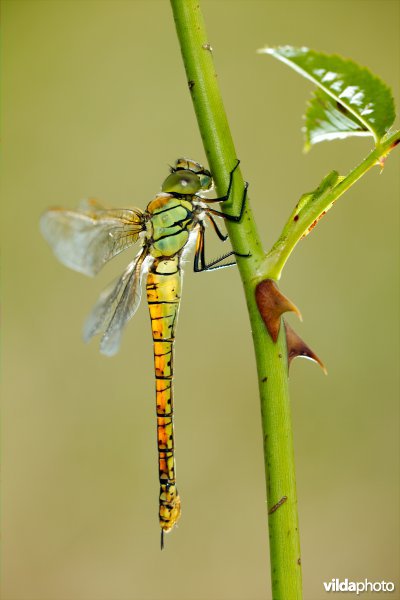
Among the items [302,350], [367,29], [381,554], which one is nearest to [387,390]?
[381,554]

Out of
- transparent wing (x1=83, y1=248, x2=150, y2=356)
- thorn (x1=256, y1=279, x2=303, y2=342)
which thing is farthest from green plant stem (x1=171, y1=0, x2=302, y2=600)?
transparent wing (x1=83, y1=248, x2=150, y2=356)

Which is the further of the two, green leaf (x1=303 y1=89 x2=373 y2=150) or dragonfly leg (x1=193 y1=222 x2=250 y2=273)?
dragonfly leg (x1=193 y1=222 x2=250 y2=273)

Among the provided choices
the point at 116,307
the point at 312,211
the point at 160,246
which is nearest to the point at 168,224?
the point at 160,246

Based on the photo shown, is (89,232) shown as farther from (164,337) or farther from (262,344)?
(262,344)

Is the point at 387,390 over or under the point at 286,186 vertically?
under

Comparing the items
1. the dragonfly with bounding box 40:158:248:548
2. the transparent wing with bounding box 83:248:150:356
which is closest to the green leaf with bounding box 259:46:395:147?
the dragonfly with bounding box 40:158:248:548

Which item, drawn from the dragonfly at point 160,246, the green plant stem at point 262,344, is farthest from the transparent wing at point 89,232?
the green plant stem at point 262,344

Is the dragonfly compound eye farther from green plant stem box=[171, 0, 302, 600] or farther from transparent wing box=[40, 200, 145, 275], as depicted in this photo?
green plant stem box=[171, 0, 302, 600]

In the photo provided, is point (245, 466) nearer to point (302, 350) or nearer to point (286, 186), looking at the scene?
point (286, 186)

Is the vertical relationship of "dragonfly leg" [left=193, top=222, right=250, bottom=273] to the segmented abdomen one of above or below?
above
